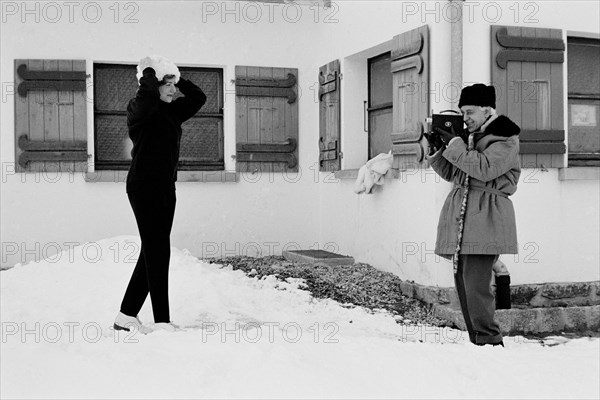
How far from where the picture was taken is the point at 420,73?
693 centimetres

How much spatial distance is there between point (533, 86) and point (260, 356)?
3.70 m

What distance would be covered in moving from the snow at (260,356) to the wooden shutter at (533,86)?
5.47ft

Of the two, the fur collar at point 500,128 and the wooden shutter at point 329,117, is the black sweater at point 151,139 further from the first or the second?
the wooden shutter at point 329,117

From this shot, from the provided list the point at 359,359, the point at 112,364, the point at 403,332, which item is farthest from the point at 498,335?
the point at 112,364

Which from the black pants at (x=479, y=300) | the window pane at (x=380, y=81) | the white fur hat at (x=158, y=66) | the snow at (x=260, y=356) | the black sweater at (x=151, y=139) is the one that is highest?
the window pane at (x=380, y=81)

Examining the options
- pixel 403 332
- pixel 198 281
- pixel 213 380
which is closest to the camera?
pixel 213 380

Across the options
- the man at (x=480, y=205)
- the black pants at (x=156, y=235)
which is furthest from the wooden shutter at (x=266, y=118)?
the man at (x=480, y=205)

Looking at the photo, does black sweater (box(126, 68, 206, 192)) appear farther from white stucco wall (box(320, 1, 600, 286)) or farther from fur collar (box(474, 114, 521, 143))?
white stucco wall (box(320, 1, 600, 286))

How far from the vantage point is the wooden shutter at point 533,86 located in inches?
263

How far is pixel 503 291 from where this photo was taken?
6.23 metres

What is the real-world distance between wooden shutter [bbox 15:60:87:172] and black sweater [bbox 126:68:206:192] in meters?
3.78

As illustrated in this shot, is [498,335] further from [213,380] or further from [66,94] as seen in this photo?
[66,94]

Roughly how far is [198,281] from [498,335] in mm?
2784

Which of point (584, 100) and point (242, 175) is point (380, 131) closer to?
point (242, 175)
